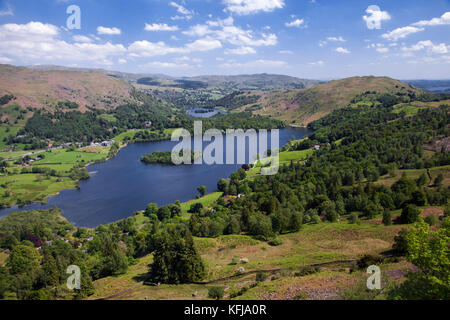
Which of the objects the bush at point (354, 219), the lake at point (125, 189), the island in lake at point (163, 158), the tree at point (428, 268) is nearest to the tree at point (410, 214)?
the bush at point (354, 219)

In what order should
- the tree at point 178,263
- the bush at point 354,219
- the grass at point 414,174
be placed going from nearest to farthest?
the tree at point 178,263 → the bush at point 354,219 → the grass at point 414,174

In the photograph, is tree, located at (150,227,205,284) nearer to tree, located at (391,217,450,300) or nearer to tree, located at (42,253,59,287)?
tree, located at (42,253,59,287)

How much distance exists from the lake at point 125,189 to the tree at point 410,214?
165 feet

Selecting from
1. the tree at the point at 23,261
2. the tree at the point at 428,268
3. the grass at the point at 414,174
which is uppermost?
the tree at the point at 428,268

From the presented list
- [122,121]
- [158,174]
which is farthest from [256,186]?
[122,121]

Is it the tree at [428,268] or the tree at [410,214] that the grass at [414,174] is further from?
the tree at [428,268]

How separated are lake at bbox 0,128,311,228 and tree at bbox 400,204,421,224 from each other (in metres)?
50.3

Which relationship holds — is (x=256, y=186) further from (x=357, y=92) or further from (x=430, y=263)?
(x=357, y=92)

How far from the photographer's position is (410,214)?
37.1 metres

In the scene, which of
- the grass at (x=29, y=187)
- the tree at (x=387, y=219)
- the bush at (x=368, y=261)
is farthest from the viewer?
the grass at (x=29, y=187)

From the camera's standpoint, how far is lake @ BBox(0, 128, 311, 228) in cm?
6856

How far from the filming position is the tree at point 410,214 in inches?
1458

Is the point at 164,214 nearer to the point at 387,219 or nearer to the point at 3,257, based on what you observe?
the point at 3,257

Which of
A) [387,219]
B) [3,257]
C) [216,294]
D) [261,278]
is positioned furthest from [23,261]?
[387,219]
